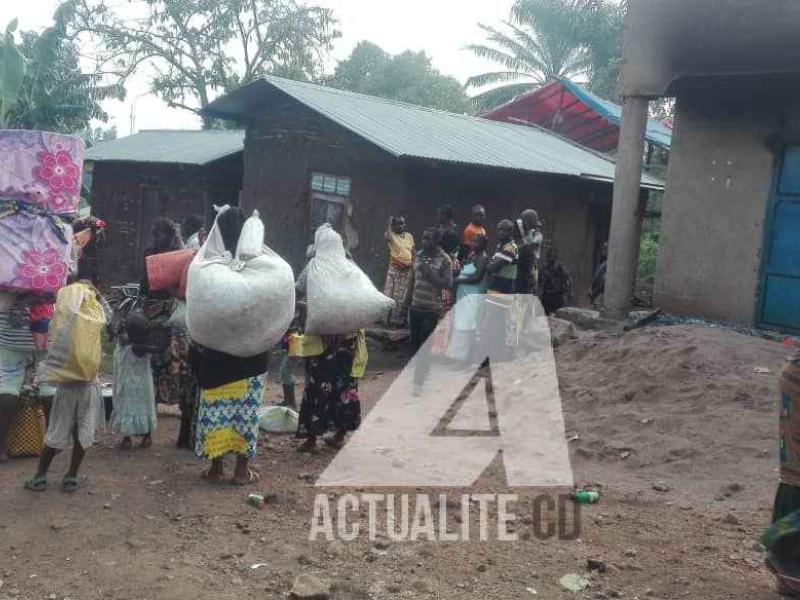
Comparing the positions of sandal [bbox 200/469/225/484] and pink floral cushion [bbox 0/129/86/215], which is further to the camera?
sandal [bbox 200/469/225/484]

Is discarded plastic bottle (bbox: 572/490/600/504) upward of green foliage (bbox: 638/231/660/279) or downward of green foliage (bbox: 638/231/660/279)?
downward

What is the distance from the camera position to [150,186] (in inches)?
620

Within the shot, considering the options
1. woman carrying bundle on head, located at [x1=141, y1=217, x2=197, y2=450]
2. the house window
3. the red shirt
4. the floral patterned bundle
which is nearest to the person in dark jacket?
the red shirt

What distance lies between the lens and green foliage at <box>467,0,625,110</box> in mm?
23359

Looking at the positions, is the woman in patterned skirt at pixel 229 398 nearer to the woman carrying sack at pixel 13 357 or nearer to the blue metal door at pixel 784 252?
the woman carrying sack at pixel 13 357

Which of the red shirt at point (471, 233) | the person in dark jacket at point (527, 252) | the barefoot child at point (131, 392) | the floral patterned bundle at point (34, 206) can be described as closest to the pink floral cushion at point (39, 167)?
the floral patterned bundle at point (34, 206)

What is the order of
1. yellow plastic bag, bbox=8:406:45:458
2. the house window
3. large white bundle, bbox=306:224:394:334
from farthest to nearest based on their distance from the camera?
1. the house window
2. large white bundle, bbox=306:224:394:334
3. yellow plastic bag, bbox=8:406:45:458

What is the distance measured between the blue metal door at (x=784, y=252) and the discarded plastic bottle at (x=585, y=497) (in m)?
4.58

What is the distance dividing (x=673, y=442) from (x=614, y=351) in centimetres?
187

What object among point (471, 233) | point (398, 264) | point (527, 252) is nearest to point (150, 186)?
point (398, 264)

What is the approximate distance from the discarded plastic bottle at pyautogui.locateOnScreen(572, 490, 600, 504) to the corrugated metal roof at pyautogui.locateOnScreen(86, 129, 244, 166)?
1068 centimetres

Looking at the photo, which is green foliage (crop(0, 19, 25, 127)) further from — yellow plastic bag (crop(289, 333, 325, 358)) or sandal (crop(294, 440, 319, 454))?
sandal (crop(294, 440, 319, 454))

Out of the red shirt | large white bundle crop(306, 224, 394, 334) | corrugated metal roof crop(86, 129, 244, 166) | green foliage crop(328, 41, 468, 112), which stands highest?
green foliage crop(328, 41, 468, 112)

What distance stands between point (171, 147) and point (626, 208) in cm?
1083
